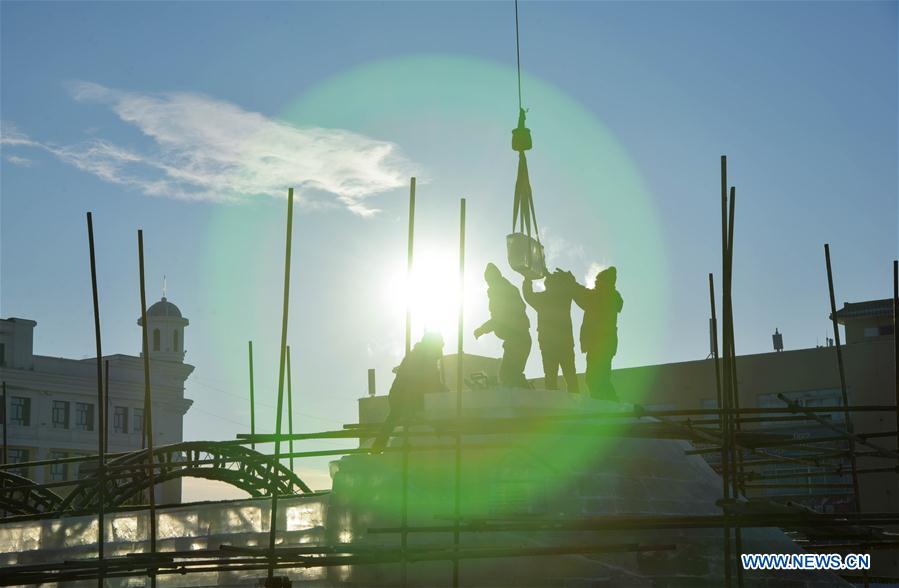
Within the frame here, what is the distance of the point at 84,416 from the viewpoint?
67250 mm

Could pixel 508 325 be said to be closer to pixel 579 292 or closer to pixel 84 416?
pixel 579 292

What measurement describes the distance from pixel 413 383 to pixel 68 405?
183 ft

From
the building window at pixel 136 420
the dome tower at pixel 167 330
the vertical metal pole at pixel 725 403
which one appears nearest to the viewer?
the vertical metal pole at pixel 725 403

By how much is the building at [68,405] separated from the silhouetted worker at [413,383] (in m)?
48.3

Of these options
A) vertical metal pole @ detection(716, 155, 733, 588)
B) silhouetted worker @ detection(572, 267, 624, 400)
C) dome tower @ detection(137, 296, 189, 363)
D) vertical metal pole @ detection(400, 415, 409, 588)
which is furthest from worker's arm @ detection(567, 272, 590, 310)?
dome tower @ detection(137, 296, 189, 363)

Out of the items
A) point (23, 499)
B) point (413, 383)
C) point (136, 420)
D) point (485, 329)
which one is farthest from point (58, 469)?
point (413, 383)

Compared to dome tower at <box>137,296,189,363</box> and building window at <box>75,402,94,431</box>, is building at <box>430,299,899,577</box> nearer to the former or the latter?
building window at <box>75,402,94,431</box>

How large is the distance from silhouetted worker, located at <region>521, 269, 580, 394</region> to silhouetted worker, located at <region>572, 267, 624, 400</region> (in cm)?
20

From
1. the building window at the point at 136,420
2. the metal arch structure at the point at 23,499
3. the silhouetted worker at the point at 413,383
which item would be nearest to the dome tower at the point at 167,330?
the building window at the point at 136,420

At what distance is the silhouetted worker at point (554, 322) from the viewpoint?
1769 centimetres

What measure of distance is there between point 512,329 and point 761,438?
4501mm

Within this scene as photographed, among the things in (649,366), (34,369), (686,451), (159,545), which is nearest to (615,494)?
(686,451)

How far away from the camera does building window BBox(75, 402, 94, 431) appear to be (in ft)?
220

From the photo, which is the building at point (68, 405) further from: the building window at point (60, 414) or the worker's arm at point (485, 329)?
the worker's arm at point (485, 329)
